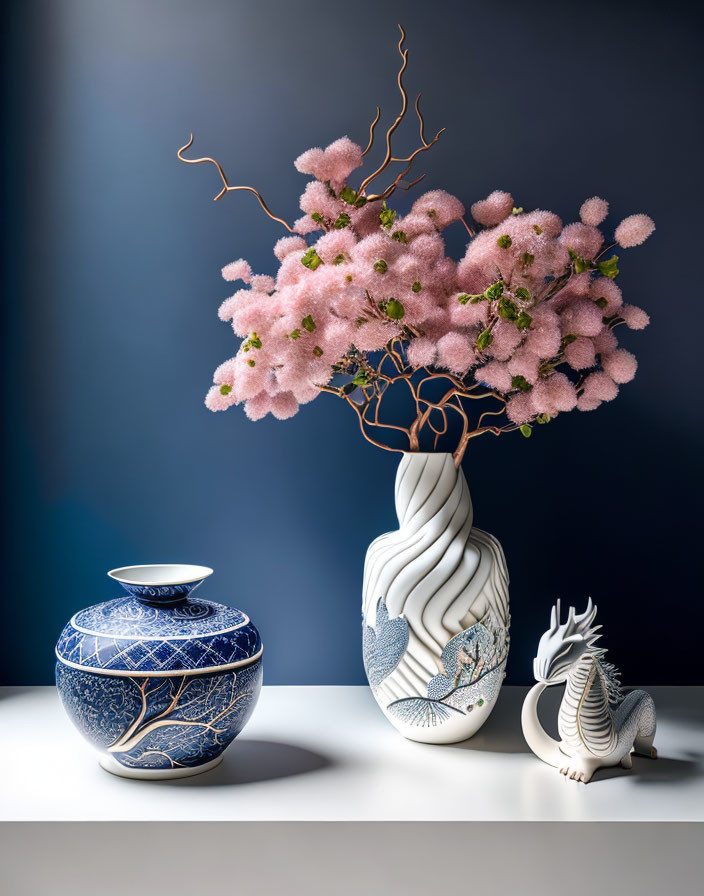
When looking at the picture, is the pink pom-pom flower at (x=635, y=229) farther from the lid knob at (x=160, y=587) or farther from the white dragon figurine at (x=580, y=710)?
the lid knob at (x=160, y=587)

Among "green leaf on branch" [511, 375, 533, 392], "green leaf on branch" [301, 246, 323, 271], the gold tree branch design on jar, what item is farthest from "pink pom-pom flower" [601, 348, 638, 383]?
"green leaf on branch" [301, 246, 323, 271]

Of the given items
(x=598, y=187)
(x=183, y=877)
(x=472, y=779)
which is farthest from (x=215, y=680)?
(x=598, y=187)

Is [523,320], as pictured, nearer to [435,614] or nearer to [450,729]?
[435,614]

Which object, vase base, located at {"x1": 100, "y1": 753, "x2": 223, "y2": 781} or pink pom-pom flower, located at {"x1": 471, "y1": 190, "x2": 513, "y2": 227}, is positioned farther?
pink pom-pom flower, located at {"x1": 471, "y1": 190, "x2": 513, "y2": 227}

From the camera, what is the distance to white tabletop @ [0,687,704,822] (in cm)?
77

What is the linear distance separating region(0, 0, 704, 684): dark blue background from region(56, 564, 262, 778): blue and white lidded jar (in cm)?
29

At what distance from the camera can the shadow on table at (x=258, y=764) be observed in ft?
2.76

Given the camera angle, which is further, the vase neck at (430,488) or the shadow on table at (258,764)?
the vase neck at (430,488)

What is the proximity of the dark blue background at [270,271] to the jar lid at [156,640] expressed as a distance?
0.88 ft

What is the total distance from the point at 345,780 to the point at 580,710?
0.87 feet

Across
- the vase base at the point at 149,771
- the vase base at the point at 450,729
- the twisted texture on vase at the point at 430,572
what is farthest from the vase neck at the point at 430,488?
the vase base at the point at 149,771

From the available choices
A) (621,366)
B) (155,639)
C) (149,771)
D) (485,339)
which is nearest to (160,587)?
(155,639)

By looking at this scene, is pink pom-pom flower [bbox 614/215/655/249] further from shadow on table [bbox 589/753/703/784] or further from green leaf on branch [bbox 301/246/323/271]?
shadow on table [bbox 589/753/703/784]

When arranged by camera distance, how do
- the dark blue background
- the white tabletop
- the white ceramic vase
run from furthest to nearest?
the dark blue background
the white ceramic vase
the white tabletop
